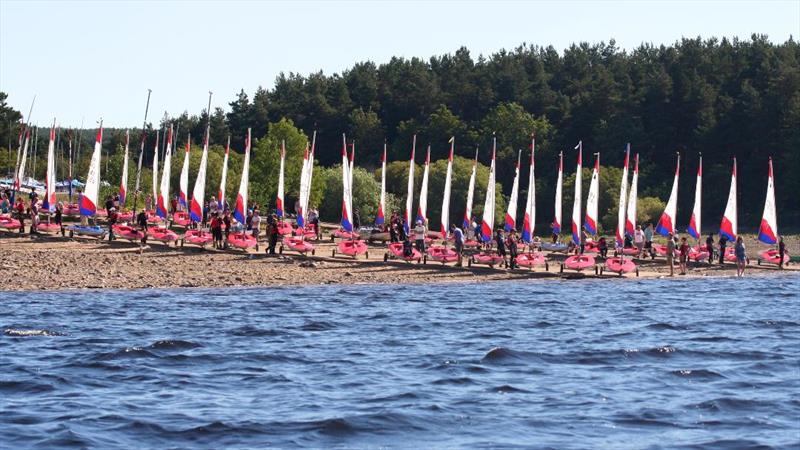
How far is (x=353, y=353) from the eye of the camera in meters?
28.8

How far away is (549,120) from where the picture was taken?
368 feet

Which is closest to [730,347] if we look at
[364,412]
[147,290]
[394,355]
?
[394,355]

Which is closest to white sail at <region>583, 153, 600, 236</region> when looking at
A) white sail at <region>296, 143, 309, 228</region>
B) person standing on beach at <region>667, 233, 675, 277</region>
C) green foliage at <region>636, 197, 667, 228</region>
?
person standing on beach at <region>667, 233, 675, 277</region>

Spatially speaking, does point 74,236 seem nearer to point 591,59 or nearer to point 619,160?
point 619,160

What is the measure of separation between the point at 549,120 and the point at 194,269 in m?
69.6

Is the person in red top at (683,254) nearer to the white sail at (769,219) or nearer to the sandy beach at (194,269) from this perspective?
the sandy beach at (194,269)

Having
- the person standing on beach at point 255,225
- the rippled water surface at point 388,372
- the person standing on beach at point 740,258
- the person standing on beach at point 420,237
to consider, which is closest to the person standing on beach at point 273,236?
the person standing on beach at point 255,225

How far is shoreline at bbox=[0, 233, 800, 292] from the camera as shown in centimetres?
4247

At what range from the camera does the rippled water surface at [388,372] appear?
67.9ft

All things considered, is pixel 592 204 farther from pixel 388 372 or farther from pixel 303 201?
pixel 388 372

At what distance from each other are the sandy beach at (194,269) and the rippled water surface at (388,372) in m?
2.65

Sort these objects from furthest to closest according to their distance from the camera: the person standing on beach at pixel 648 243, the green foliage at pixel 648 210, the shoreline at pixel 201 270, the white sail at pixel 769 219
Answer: the green foliage at pixel 648 210
the white sail at pixel 769 219
the person standing on beach at pixel 648 243
the shoreline at pixel 201 270

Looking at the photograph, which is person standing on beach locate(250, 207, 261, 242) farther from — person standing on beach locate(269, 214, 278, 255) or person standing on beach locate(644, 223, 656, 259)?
person standing on beach locate(644, 223, 656, 259)

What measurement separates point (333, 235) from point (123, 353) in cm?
3138
